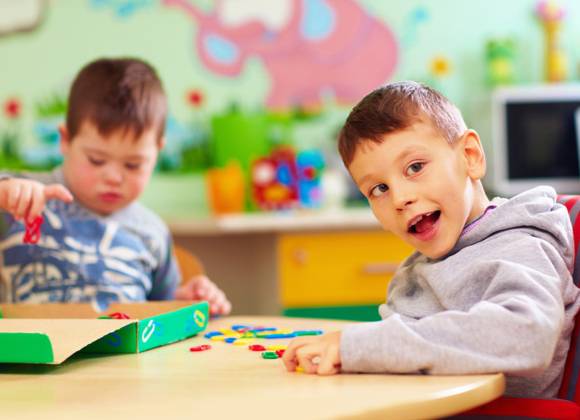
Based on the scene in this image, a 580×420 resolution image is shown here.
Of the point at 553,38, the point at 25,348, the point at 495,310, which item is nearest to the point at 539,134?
the point at 553,38

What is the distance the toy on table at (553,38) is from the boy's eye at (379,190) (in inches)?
98.9

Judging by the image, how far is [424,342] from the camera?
940 millimetres

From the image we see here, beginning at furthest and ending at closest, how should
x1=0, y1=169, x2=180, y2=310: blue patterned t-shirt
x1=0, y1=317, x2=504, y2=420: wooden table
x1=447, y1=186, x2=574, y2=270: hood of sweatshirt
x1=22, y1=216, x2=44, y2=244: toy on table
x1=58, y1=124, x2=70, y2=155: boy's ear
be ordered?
x1=58, y1=124, x2=70, y2=155: boy's ear, x1=0, y1=169, x2=180, y2=310: blue patterned t-shirt, x1=22, y1=216, x2=44, y2=244: toy on table, x1=447, y1=186, x2=574, y2=270: hood of sweatshirt, x1=0, y1=317, x2=504, y2=420: wooden table

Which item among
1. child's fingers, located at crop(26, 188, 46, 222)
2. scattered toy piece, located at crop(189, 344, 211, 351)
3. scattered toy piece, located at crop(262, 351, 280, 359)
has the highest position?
child's fingers, located at crop(26, 188, 46, 222)

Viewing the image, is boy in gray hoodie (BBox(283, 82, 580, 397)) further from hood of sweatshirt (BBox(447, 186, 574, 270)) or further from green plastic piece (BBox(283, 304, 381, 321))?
green plastic piece (BBox(283, 304, 381, 321))

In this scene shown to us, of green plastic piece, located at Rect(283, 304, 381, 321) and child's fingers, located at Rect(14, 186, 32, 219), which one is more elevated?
child's fingers, located at Rect(14, 186, 32, 219)

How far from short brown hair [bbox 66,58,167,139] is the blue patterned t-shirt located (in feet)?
0.46

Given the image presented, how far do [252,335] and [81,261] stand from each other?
492 mm

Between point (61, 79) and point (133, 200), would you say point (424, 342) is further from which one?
point (61, 79)

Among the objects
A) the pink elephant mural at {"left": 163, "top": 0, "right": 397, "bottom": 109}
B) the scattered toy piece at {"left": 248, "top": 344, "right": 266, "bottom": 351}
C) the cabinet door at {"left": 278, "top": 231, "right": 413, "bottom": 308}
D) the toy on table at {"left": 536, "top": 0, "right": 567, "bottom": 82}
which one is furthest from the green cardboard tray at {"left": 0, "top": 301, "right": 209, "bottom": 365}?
the toy on table at {"left": 536, "top": 0, "right": 567, "bottom": 82}

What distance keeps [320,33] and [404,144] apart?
2477 mm

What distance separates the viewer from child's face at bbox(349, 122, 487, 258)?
111 cm

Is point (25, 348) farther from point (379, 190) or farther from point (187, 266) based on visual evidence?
point (187, 266)

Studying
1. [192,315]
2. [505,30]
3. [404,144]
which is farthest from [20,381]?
[505,30]
